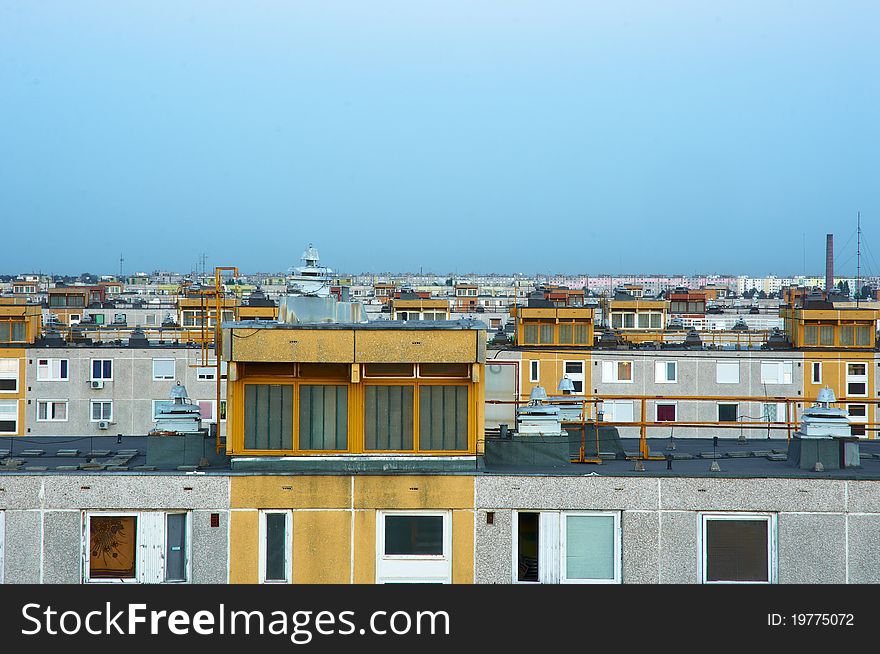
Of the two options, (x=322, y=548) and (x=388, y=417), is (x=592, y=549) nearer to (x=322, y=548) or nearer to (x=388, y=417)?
(x=388, y=417)

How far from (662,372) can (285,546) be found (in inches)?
1756

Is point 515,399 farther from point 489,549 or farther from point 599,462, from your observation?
point 489,549

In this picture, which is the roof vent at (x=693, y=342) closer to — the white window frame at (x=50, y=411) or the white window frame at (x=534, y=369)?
the white window frame at (x=534, y=369)

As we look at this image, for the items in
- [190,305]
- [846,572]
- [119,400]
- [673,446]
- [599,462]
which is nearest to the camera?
[846,572]

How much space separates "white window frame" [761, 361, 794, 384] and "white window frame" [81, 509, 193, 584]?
1816 inches

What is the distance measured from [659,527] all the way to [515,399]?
137 inches

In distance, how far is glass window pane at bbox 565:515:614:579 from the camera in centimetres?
1245

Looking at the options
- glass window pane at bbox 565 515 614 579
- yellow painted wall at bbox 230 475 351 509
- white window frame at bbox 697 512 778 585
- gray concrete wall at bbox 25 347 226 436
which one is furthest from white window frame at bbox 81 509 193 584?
gray concrete wall at bbox 25 347 226 436

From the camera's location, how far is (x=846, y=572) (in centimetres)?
1232

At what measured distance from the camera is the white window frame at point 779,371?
55031 mm

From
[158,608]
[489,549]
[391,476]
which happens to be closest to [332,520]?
[391,476]

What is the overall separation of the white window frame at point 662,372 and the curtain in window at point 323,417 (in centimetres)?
4372

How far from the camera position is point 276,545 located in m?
12.5

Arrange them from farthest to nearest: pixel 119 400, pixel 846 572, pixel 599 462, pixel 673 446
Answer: pixel 119 400 → pixel 673 446 → pixel 599 462 → pixel 846 572
